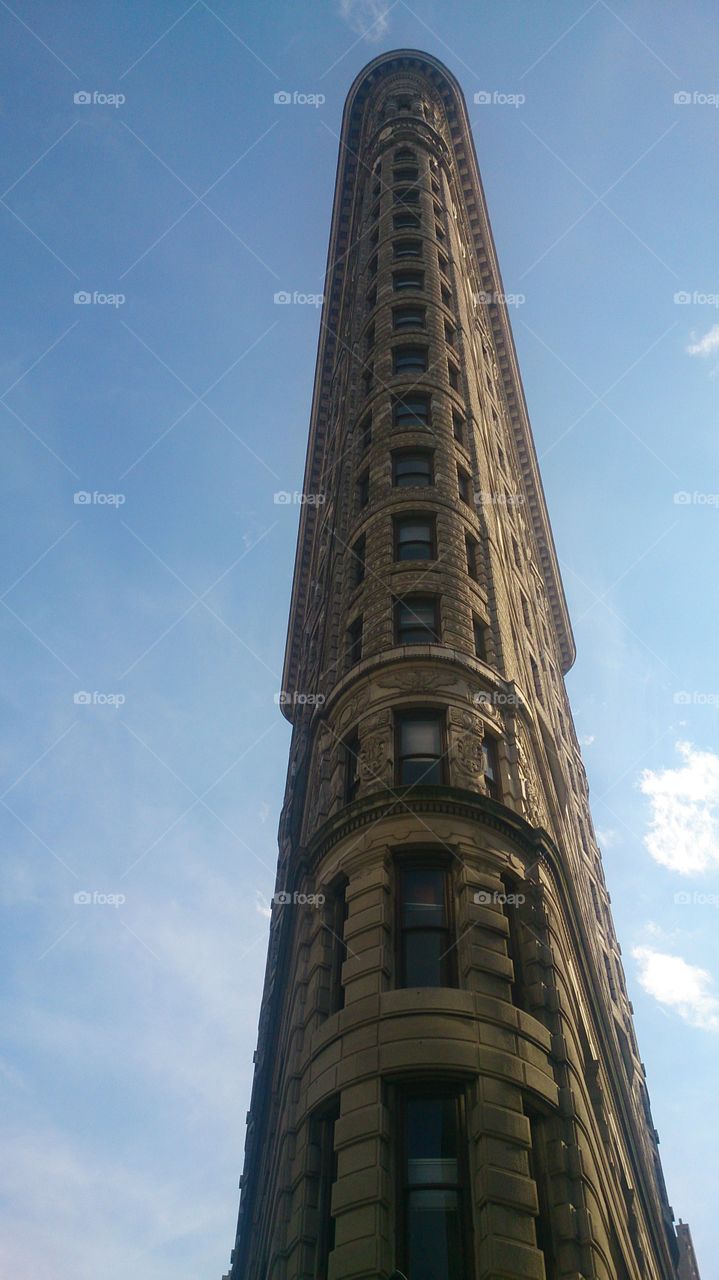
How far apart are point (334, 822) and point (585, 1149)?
346 inches

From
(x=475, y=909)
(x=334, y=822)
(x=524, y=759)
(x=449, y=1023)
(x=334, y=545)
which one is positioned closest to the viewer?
(x=449, y=1023)

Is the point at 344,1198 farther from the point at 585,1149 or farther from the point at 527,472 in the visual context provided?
the point at 527,472

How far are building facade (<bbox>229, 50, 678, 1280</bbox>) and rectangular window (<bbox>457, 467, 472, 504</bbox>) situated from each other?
162 mm

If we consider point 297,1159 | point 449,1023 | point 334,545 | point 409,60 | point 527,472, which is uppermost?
point 409,60

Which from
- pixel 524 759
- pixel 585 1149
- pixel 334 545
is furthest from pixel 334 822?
pixel 334 545

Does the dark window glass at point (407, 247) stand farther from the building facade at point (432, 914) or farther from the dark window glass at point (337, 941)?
the dark window glass at point (337, 941)

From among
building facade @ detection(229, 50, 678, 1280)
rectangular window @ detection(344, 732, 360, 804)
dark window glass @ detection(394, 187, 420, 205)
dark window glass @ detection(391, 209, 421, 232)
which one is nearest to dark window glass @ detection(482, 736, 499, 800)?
building facade @ detection(229, 50, 678, 1280)

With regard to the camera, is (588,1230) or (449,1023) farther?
(449,1023)

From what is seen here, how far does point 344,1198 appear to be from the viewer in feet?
56.9

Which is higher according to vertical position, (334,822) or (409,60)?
(409,60)

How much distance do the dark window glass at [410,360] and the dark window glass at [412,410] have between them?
5.69 ft

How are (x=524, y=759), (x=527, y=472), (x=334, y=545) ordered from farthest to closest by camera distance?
(x=527, y=472) → (x=334, y=545) → (x=524, y=759)

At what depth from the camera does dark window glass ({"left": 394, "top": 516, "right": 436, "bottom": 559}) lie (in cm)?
3266

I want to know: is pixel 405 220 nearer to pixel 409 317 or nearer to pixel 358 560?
pixel 409 317
